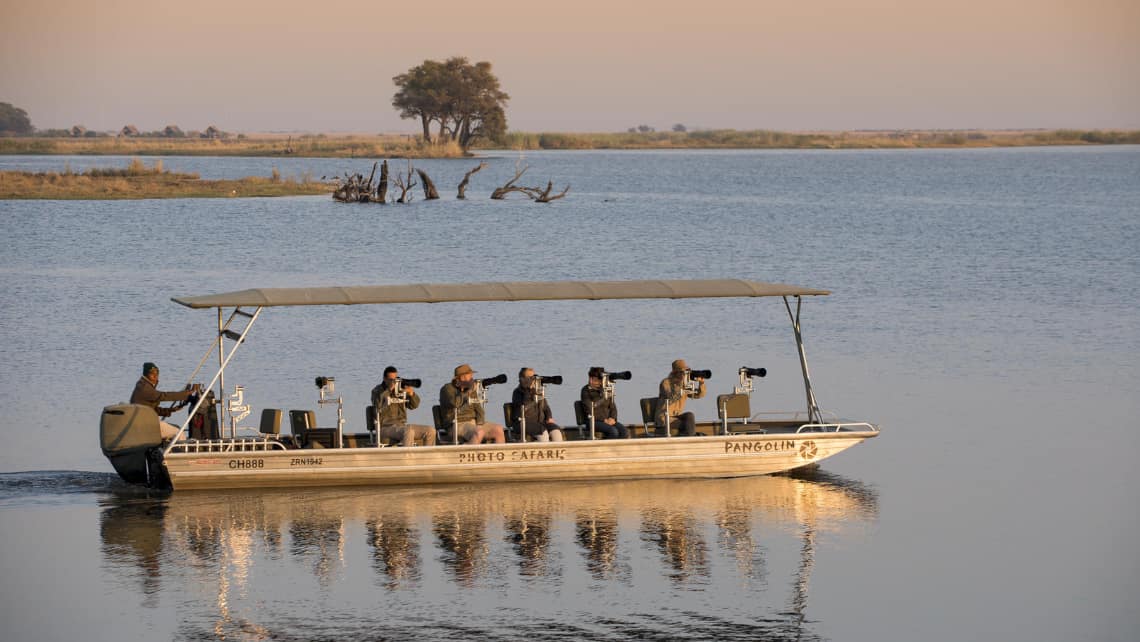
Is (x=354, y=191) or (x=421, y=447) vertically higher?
(x=354, y=191)

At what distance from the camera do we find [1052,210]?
90.1 metres

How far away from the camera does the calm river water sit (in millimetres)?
15516

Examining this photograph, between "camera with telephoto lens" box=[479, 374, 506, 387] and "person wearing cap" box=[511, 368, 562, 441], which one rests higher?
"camera with telephoto lens" box=[479, 374, 506, 387]

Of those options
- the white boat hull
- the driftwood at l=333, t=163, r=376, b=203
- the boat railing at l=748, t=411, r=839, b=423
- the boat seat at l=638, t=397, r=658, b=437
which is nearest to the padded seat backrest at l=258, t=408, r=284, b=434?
the white boat hull

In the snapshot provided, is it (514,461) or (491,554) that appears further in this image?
(514,461)

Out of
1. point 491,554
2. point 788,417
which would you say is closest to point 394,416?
point 491,554

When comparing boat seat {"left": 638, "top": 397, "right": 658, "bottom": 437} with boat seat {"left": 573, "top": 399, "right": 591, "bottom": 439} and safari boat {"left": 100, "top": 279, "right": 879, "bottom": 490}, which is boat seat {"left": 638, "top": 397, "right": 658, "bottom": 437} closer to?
safari boat {"left": 100, "top": 279, "right": 879, "bottom": 490}

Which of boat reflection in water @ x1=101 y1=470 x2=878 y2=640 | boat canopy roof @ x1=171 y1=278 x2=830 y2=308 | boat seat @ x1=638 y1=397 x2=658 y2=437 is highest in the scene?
boat canopy roof @ x1=171 y1=278 x2=830 y2=308

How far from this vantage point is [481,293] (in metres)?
20.5

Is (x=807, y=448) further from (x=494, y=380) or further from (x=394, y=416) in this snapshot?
(x=394, y=416)

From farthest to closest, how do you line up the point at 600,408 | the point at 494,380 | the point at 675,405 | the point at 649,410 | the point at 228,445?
the point at 649,410, the point at 675,405, the point at 600,408, the point at 494,380, the point at 228,445

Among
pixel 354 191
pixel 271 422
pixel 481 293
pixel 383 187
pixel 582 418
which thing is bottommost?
pixel 582 418

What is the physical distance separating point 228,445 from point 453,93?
479ft

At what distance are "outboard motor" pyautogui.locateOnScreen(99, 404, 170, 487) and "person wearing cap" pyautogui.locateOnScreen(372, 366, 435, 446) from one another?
2633mm
